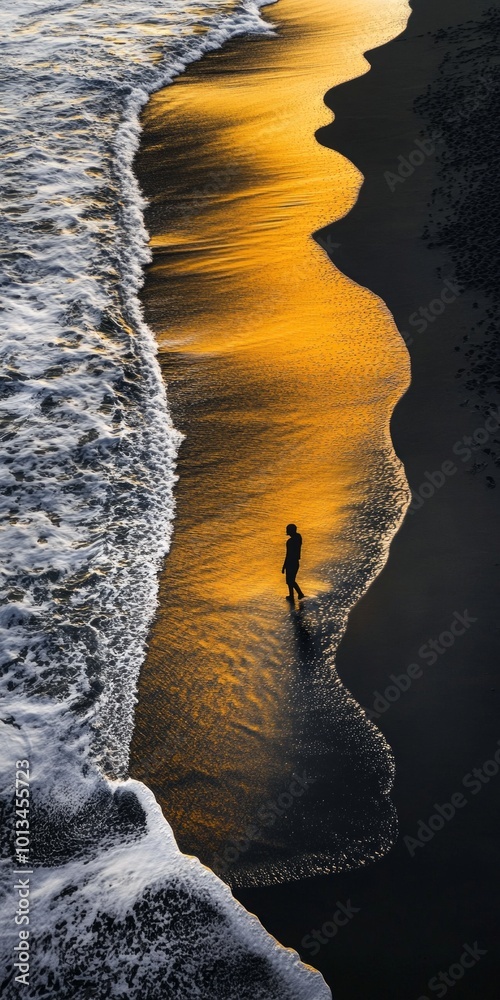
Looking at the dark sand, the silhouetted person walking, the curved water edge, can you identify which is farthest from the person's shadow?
the curved water edge

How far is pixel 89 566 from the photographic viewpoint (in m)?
10.0

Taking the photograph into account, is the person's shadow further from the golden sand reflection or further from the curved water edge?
the curved water edge

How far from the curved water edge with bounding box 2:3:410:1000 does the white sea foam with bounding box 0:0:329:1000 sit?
0.7 inches

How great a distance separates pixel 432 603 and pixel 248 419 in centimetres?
426

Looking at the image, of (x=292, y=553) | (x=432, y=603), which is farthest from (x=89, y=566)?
(x=432, y=603)

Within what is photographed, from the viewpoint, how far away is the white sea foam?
6594 mm

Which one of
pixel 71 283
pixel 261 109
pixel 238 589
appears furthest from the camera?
pixel 261 109

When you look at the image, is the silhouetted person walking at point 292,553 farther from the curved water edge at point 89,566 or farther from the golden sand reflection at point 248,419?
the curved water edge at point 89,566

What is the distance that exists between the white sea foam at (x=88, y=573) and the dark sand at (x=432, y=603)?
0.68 metres

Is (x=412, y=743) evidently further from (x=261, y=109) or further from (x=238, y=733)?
(x=261, y=109)

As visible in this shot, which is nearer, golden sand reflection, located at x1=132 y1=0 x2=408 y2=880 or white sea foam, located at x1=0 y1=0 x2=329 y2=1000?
white sea foam, located at x1=0 y1=0 x2=329 y2=1000

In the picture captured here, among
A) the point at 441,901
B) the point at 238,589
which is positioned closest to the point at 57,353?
the point at 238,589

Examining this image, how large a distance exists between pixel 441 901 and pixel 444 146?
15742 millimetres

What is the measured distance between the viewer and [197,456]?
11406 millimetres
